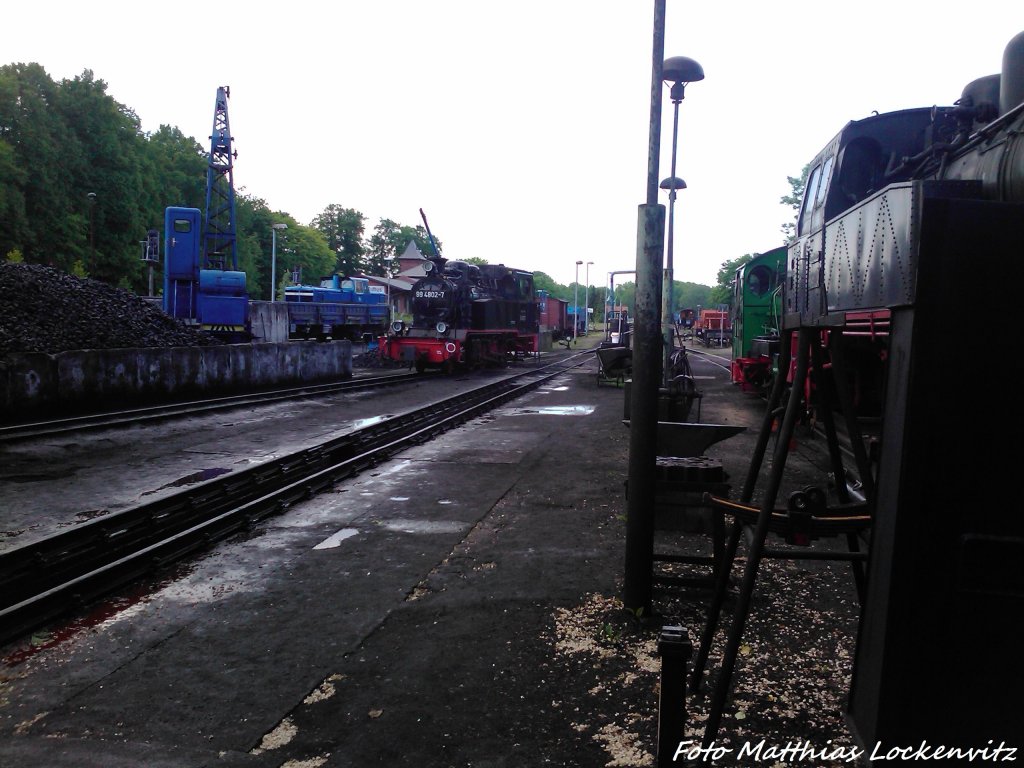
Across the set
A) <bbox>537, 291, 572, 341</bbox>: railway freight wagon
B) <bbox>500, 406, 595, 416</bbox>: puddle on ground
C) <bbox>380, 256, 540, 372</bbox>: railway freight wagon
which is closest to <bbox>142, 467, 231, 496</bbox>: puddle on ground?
<bbox>500, 406, 595, 416</bbox>: puddle on ground

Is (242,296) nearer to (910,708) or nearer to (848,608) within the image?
(848,608)

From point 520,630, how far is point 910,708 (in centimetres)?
A: 260

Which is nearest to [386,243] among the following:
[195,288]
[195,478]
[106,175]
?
[106,175]

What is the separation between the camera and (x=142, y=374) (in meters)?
14.5

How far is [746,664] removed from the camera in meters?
3.98

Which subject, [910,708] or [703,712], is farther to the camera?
[703,712]

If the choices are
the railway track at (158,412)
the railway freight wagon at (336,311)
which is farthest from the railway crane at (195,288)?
the railway track at (158,412)

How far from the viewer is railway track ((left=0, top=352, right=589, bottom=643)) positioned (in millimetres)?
4766

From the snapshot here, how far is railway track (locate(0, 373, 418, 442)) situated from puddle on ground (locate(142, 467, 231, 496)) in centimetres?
345

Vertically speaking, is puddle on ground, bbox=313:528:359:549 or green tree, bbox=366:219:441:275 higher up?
green tree, bbox=366:219:441:275

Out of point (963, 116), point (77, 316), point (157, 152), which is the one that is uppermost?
point (157, 152)

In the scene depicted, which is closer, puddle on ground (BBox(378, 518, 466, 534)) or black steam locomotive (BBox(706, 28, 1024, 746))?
black steam locomotive (BBox(706, 28, 1024, 746))

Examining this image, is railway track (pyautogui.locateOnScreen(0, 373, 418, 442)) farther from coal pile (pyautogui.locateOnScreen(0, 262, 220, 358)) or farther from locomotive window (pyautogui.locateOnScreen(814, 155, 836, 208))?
locomotive window (pyautogui.locateOnScreen(814, 155, 836, 208))

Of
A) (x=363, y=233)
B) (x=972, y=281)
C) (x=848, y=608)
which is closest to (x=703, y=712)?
(x=848, y=608)
